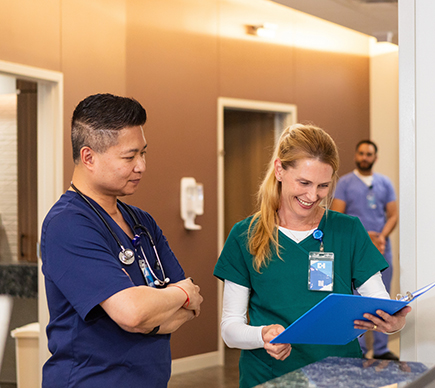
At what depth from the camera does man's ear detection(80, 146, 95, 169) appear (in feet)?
5.58

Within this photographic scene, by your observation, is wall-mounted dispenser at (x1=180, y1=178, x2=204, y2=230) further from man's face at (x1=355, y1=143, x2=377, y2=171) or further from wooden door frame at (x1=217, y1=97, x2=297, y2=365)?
man's face at (x1=355, y1=143, x2=377, y2=171)

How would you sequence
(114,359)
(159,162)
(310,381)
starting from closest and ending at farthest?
1. (310,381)
2. (114,359)
3. (159,162)

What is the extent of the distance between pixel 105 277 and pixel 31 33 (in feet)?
9.08

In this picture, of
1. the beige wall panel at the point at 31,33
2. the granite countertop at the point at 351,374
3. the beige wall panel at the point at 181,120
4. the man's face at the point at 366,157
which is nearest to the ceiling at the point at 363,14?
the man's face at the point at 366,157

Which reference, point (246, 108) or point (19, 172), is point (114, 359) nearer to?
point (19, 172)

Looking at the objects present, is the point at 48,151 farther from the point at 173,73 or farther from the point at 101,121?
the point at 101,121

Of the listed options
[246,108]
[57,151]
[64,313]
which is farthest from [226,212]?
[64,313]

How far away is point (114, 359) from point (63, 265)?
294 mm

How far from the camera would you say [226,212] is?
6145mm

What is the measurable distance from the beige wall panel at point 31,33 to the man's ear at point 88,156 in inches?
88.2

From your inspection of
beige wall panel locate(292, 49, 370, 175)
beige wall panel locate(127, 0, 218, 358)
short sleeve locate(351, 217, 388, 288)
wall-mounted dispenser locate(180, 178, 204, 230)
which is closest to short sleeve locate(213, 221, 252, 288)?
short sleeve locate(351, 217, 388, 288)

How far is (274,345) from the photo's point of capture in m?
1.71

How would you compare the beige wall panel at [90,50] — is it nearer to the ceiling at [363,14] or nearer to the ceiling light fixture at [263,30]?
the ceiling light fixture at [263,30]

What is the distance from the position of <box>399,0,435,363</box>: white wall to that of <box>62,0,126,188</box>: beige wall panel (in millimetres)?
2589
